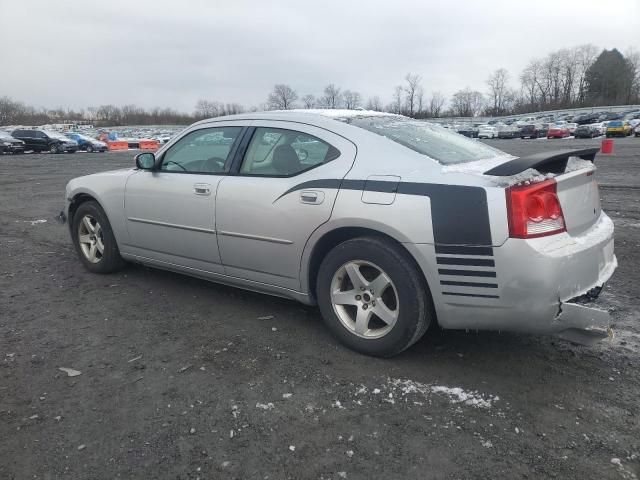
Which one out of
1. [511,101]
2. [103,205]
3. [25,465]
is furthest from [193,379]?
[511,101]

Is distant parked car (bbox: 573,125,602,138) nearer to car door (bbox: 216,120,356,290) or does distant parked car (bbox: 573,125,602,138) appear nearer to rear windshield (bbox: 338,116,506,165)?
rear windshield (bbox: 338,116,506,165)

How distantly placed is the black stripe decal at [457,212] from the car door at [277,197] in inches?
24.4

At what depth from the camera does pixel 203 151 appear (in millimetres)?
4176

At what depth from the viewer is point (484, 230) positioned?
8.87 ft

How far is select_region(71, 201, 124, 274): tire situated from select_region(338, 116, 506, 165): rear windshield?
2695 millimetres

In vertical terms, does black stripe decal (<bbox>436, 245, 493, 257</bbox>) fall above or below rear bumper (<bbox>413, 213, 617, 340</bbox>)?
above

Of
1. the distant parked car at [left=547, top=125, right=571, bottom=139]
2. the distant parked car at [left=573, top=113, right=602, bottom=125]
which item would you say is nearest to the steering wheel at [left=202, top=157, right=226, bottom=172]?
the distant parked car at [left=547, top=125, right=571, bottom=139]

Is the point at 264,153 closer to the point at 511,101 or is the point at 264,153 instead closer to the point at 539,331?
the point at 539,331

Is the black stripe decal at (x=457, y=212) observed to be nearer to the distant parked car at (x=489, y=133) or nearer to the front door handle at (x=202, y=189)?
the front door handle at (x=202, y=189)

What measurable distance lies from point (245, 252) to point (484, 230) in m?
1.74

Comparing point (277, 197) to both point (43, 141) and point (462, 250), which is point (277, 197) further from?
point (43, 141)

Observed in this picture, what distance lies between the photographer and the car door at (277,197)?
130 inches

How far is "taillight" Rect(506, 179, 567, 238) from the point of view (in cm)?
265

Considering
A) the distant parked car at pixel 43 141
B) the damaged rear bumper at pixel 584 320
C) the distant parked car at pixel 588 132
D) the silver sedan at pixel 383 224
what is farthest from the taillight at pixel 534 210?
the distant parked car at pixel 588 132
